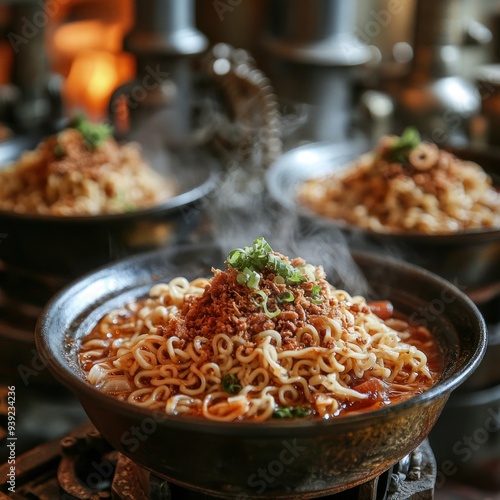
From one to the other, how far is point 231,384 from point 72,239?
4.81ft

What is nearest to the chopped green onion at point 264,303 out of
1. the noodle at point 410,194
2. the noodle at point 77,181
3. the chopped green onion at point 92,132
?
the noodle at point 410,194

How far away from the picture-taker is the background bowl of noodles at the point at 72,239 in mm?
3289

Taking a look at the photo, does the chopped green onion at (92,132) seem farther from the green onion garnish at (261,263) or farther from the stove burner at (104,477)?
the green onion garnish at (261,263)

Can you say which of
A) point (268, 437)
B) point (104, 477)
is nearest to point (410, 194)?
point (104, 477)

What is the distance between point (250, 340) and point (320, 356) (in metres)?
0.23

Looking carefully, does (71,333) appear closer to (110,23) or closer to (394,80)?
(394,80)

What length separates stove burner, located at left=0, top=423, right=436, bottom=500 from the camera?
2.28 meters

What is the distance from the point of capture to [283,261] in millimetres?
2383

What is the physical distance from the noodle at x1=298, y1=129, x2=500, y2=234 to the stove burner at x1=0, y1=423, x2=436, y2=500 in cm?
154

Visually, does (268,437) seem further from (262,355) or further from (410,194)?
(410,194)

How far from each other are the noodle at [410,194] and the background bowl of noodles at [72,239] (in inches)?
32.9

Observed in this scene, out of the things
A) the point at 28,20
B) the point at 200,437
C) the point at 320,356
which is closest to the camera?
the point at 200,437

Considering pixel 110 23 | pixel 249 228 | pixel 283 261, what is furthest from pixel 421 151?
pixel 110 23

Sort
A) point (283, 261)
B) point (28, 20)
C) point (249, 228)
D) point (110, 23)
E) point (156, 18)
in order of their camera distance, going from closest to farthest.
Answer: point (283, 261)
point (249, 228)
point (156, 18)
point (28, 20)
point (110, 23)
